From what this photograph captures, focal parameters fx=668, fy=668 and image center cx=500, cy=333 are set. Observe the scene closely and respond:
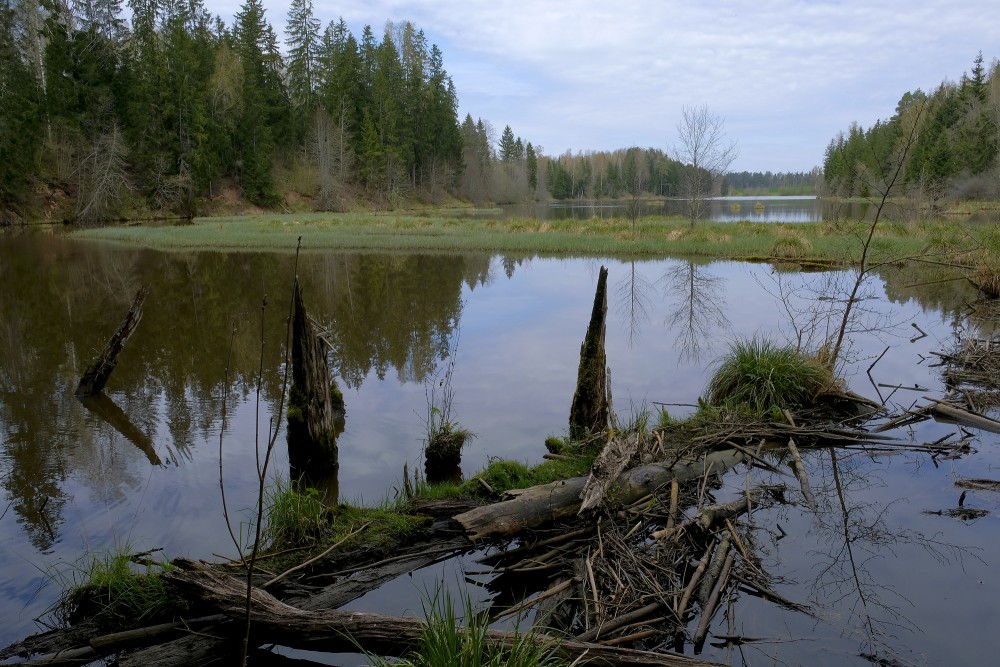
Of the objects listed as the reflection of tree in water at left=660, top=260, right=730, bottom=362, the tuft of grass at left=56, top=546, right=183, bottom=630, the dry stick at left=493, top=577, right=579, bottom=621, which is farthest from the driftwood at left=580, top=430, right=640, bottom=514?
the reflection of tree in water at left=660, top=260, right=730, bottom=362

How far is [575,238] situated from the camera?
30.6m

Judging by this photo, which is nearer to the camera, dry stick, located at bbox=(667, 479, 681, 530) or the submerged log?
dry stick, located at bbox=(667, 479, 681, 530)

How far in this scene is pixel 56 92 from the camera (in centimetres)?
4734

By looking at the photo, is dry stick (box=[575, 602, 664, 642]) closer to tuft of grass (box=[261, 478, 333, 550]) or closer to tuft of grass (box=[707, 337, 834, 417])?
tuft of grass (box=[261, 478, 333, 550])

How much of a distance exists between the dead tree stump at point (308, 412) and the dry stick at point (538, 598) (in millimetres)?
3155

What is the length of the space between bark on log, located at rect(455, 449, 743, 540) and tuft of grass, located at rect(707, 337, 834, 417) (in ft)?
8.60

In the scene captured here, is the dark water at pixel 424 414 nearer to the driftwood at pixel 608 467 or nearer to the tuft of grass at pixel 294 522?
the tuft of grass at pixel 294 522

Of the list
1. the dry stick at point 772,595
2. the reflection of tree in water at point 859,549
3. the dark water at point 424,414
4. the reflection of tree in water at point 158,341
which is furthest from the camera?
the reflection of tree in water at point 158,341

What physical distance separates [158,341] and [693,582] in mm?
11500

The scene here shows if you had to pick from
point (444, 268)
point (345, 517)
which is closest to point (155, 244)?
point (444, 268)

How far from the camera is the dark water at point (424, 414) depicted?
4.59 metres

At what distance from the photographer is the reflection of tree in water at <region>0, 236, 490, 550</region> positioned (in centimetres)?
712

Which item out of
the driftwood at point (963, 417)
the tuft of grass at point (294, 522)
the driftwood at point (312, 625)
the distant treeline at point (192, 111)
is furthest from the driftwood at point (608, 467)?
the distant treeline at point (192, 111)

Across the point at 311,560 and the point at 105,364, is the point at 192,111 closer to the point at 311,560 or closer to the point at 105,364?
the point at 105,364
